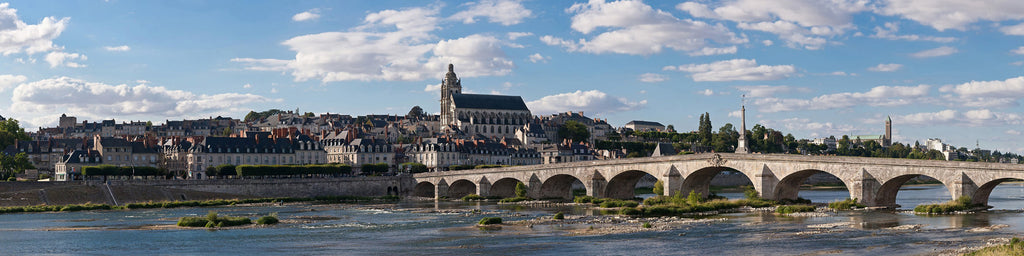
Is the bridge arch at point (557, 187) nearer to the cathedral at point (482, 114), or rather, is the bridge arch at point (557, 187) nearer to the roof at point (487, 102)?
the cathedral at point (482, 114)

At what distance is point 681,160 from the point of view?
70375 mm

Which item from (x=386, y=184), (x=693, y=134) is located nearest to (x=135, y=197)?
(x=386, y=184)

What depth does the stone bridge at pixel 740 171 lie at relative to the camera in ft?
179

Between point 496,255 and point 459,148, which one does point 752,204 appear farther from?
point 459,148

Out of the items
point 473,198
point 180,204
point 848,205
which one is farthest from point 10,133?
point 848,205

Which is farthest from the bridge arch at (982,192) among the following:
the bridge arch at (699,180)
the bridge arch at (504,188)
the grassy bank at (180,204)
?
the grassy bank at (180,204)

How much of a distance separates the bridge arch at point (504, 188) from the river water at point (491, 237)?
2673 cm

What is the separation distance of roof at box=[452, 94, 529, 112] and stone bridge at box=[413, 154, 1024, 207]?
93136 mm

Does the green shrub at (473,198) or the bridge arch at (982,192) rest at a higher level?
the bridge arch at (982,192)

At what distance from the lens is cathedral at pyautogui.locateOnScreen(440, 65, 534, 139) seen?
187m

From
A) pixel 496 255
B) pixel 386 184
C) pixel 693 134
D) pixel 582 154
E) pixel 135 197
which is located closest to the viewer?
pixel 496 255

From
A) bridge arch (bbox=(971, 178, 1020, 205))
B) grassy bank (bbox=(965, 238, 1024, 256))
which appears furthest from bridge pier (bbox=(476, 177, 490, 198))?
grassy bank (bbox=(965, 238, 1024, 256))

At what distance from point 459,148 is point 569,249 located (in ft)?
290

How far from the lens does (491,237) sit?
156 feet
